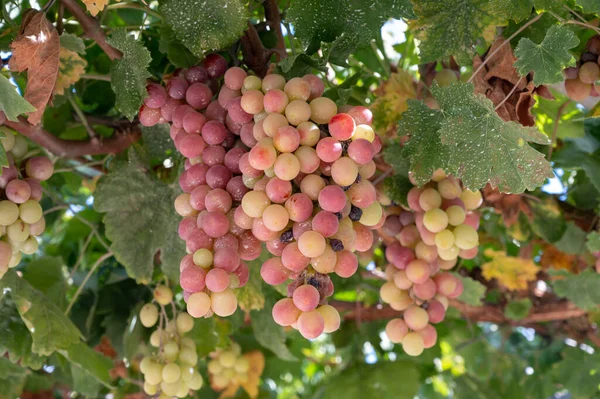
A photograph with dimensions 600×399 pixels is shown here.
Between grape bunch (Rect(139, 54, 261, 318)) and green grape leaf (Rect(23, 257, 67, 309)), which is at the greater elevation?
grape bunch (Rect(139, 54, 261, 318))

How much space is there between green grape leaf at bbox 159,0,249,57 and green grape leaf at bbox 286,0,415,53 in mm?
67

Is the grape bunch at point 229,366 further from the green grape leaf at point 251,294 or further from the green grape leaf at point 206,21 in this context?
the green grape leaf at point 206,21

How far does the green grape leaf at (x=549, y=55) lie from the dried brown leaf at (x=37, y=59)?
0.59 metres

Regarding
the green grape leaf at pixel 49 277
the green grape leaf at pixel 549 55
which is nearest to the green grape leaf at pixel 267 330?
the green grape leaf at pixel 49 277

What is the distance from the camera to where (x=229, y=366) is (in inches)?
59.9

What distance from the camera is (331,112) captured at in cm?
70

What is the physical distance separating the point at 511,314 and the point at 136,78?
4.07ft

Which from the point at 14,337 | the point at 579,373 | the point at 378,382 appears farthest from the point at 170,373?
the point at 579,373

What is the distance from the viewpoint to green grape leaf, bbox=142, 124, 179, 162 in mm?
1087

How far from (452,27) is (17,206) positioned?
2.17 feet

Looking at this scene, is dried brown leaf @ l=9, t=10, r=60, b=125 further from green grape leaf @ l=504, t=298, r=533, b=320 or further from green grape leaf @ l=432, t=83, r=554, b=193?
green grape leaf @ l=504, t=298, r=533, b=320

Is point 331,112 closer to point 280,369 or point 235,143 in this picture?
point 235,143

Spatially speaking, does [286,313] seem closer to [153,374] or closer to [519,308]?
[153,374]

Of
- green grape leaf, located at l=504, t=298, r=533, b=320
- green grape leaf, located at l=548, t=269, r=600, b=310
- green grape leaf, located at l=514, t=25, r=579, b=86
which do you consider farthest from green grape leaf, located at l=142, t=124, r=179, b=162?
green grape leaf, located at l=504, t=298, r=533, b=320
